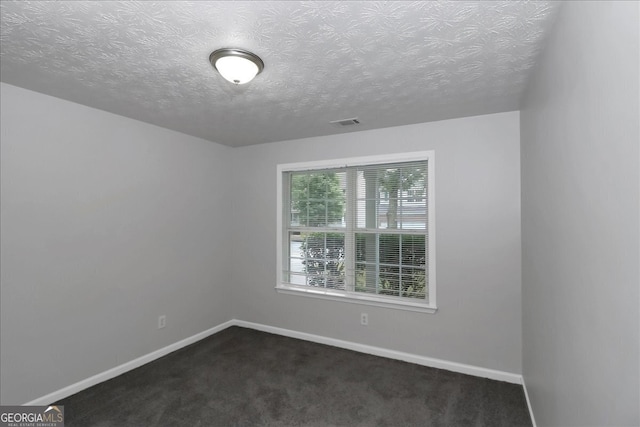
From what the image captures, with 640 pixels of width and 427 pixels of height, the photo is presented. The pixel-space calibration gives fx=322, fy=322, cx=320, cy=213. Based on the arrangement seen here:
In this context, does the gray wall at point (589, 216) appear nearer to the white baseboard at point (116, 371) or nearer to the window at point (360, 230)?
the window at point (360, 230)

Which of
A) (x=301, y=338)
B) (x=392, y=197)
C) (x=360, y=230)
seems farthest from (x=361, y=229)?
(x=301, y=338)

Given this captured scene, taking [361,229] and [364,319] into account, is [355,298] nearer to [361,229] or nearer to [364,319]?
[364,319]

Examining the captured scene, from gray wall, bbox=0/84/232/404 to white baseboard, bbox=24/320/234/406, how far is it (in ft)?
0.15

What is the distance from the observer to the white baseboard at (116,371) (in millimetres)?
2553

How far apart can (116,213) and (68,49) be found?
5.21 feet

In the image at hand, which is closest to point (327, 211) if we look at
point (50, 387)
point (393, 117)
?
Result: point (393, 117)

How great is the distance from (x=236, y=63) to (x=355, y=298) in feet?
8.67

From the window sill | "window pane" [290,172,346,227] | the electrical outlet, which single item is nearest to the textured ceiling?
"window pane" [290,172,346,227]

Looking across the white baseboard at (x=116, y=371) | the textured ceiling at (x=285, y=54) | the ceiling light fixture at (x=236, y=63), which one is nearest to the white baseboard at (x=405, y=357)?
the white baseboard at (x=116, y=371)

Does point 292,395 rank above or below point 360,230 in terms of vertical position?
below

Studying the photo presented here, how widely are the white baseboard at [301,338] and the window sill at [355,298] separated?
0.46 metres

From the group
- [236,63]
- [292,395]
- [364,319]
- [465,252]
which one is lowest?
[292,395]

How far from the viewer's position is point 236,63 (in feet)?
6.24

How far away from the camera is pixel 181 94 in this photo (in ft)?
8.32
